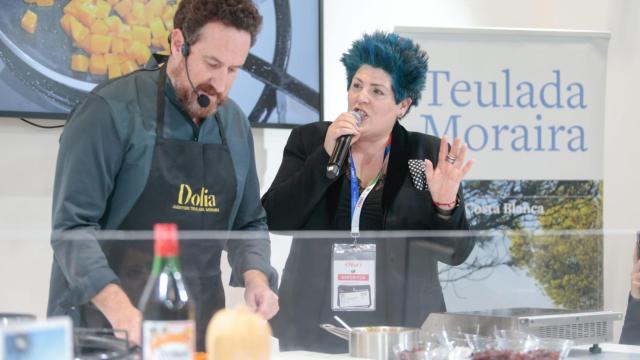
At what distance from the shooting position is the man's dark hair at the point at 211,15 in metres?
2.44

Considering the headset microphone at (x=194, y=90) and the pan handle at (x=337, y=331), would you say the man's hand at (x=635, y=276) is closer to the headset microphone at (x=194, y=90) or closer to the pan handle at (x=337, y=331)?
the pan handle at (x=337, y=331)

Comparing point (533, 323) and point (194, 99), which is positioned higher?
point (194, 99)

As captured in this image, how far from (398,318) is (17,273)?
0.90m

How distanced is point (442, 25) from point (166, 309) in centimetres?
337

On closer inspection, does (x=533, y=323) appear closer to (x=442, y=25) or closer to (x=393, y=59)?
(x=393, y=59)

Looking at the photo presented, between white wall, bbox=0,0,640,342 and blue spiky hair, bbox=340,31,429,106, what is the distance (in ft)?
4.73

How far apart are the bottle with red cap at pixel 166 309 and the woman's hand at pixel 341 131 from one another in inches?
39.5

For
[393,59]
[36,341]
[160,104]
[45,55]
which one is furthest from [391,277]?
[45,55]

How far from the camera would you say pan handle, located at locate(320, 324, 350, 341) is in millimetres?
2121

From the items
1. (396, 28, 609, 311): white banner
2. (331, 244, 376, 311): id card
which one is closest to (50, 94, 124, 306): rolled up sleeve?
(331, 244, 376, 311): id card

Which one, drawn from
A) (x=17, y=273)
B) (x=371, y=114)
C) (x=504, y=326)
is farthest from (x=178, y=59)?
(x=504, y=326)

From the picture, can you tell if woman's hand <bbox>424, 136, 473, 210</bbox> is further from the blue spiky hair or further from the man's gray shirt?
the man's gray shirt

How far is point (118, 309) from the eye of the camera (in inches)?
68.7

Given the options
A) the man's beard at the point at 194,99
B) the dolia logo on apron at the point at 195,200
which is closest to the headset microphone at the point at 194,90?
the man's beard at the point at 194,99
